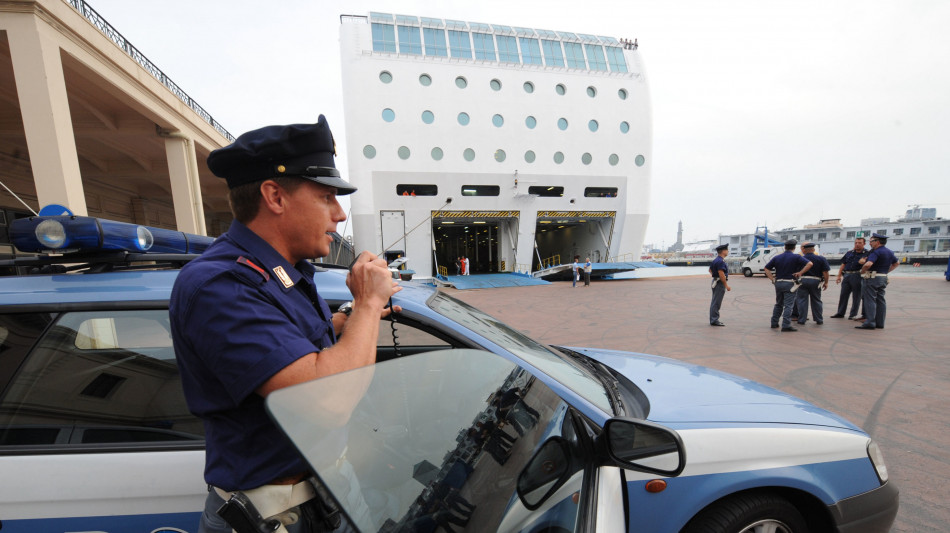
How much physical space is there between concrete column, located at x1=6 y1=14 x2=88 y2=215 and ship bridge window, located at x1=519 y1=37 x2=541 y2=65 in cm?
1836

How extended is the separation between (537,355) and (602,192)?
20.0 m

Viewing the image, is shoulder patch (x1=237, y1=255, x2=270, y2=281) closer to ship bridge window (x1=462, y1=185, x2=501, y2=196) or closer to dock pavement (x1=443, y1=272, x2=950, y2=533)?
dock pavement (x1=443, y1=272, x2=950, y2=533)

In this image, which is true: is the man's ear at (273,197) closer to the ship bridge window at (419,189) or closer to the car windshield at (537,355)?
the car windshield at (537,355)

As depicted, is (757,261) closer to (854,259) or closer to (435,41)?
(854,259)

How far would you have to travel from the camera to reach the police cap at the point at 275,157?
93 centimetres

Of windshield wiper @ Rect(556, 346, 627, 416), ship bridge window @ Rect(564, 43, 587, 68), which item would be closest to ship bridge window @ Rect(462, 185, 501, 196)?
ship bridge window @ Rect(564, 43, 587, 68)

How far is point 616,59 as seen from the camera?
20.7 meters

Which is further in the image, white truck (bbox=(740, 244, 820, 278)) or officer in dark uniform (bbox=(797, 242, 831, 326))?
white truck (bbox=(740, 244, 820, 278))

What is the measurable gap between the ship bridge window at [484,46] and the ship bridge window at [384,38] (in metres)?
4.34

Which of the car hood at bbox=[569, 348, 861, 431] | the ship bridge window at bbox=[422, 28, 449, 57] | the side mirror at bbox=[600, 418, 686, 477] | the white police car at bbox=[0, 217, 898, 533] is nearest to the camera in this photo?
the white police car at bbox=[0, 217, 898, 533]

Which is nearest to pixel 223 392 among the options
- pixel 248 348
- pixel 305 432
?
pixel 248 348

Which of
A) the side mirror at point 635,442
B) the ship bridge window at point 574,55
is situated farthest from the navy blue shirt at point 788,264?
the ship bridge window at point 574,55

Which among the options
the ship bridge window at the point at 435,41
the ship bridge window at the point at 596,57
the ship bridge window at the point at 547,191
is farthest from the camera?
the ship bridge window at the point at 596,57

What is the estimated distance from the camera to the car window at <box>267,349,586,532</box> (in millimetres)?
668
